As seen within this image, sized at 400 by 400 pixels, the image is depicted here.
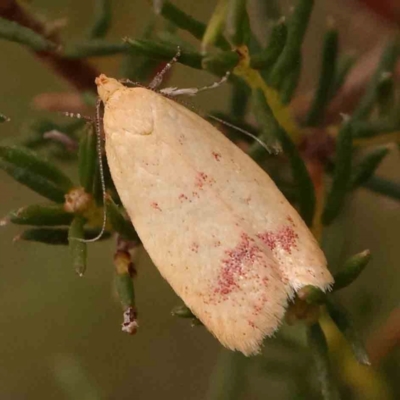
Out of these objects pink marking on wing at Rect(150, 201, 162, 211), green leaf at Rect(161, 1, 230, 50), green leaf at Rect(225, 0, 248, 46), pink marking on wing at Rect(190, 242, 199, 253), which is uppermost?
green leaf at Rect(225, 0, 248, 46)

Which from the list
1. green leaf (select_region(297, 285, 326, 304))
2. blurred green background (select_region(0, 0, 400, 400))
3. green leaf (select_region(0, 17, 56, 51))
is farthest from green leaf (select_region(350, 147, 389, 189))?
blurred green background (select_region(0, 0, 400, 400))

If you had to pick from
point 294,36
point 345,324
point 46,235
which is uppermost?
point 294,36

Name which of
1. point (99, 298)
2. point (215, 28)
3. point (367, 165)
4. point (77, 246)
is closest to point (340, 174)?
point (367, 165)

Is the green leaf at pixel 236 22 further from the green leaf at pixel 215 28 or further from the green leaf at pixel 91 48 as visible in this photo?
the green leaf at pixel 91 48

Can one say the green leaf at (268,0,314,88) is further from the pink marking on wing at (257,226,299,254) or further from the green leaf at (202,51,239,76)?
the pink marking on wing at (257,226,299,254)

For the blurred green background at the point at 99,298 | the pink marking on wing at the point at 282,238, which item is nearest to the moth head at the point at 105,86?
the pink marking on wing at the point at 282,238

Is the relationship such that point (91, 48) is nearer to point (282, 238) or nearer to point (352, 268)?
point (282, 238)

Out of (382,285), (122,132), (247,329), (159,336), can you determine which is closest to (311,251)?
(247,329)
